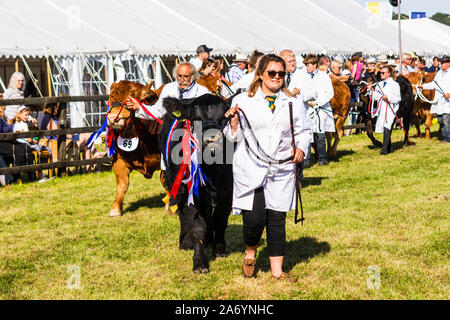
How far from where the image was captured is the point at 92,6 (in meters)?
16.9

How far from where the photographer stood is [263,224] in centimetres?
522

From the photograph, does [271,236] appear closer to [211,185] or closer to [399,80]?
[211,185]

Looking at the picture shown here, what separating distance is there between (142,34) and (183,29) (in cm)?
191

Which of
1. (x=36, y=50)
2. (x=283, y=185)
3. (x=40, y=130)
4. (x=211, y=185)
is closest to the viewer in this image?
(x=283, y=185)

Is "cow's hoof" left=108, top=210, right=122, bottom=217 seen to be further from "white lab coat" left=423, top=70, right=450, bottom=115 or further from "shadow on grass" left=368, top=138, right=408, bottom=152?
"white lab coat" left=423, top=70, right=450, bottom=115

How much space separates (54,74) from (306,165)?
6.99 metres

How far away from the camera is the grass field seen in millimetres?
5164

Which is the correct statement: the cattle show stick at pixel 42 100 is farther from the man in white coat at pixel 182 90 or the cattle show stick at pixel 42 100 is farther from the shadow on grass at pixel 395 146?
the shadow on grass at pixel 395 146

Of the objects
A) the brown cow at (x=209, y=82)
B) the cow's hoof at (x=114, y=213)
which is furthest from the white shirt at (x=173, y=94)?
the brown cow at (x=209, y=82)

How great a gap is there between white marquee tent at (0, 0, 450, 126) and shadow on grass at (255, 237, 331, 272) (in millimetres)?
9258

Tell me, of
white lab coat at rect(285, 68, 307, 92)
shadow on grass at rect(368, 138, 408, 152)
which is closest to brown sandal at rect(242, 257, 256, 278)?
white lab coat at rect(285, 68, 307, 92)

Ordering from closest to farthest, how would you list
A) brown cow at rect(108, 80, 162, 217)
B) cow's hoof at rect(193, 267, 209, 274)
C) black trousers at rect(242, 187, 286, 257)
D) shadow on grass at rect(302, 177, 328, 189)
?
1. black trousers at rect(242, 187, 286, 257)
2. cow's hoof at rect(193, 267, 209, 274)
3. brown cow at rect(108, 80, 162, 217)
4. shadow on grass at rect(302, 177, 328, 189)

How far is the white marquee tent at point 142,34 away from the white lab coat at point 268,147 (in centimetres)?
973
